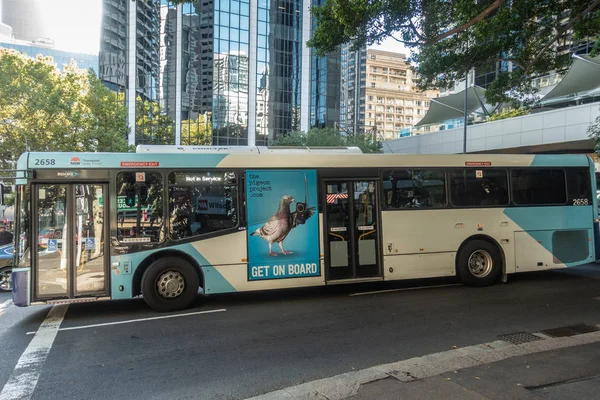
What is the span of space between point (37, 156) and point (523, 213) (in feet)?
32.7

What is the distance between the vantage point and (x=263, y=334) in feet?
20.6

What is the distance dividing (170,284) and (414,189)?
531 centimetres

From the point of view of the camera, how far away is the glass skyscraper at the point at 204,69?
4891 cm

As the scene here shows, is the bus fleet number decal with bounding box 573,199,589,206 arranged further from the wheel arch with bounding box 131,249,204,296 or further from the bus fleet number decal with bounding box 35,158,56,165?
the bus fleet number decal with bounding box 35,158,56,165

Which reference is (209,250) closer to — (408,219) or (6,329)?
(6,329)

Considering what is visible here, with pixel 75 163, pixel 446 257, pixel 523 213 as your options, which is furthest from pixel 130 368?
pixel 523 213

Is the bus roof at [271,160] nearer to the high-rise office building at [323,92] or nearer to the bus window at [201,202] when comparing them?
the bus window at [201,202]

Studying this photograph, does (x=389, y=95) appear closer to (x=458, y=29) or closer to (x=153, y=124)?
(x=153, y=124)

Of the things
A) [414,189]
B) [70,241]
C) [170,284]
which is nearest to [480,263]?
[414,189]

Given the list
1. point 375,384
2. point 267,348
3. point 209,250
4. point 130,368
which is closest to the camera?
point 375,384

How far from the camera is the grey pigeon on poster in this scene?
26.8ft

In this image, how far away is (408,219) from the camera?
9.06 meters

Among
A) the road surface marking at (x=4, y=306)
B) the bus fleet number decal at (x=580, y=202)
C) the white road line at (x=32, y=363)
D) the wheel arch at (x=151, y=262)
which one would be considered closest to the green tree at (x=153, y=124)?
the road surface marking at (x=4, y=306)

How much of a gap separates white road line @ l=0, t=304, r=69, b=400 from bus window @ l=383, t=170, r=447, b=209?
6429mm
